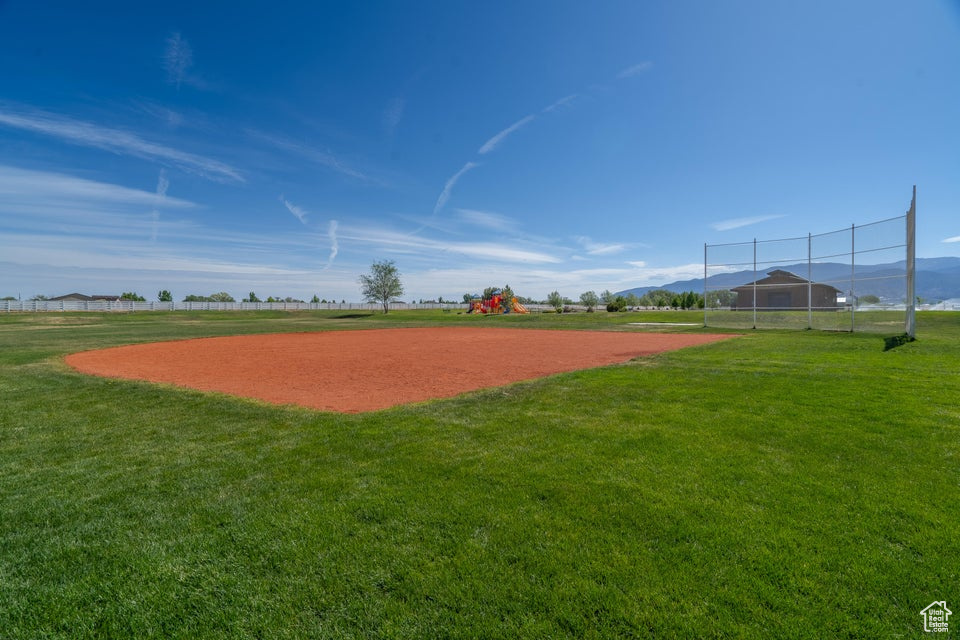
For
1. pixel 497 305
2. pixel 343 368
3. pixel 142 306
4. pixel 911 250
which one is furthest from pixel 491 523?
pixel 142 306

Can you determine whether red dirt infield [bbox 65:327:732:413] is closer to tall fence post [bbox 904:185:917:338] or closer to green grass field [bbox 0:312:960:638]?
green grass field [bbox 0:312:960:638]

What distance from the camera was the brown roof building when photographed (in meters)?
19.4

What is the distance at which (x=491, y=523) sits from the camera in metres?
2.88

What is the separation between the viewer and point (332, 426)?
540cm

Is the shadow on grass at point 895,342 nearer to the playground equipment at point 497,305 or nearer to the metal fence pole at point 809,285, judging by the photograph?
the metal fence pole at point 809,285

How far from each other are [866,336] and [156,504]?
2120cm

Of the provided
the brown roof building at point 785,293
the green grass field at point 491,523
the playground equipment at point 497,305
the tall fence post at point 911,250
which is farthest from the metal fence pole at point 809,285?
the playground equipment at point 497,305

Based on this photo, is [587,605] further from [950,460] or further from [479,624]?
[950,460]

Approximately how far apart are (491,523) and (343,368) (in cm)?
876
